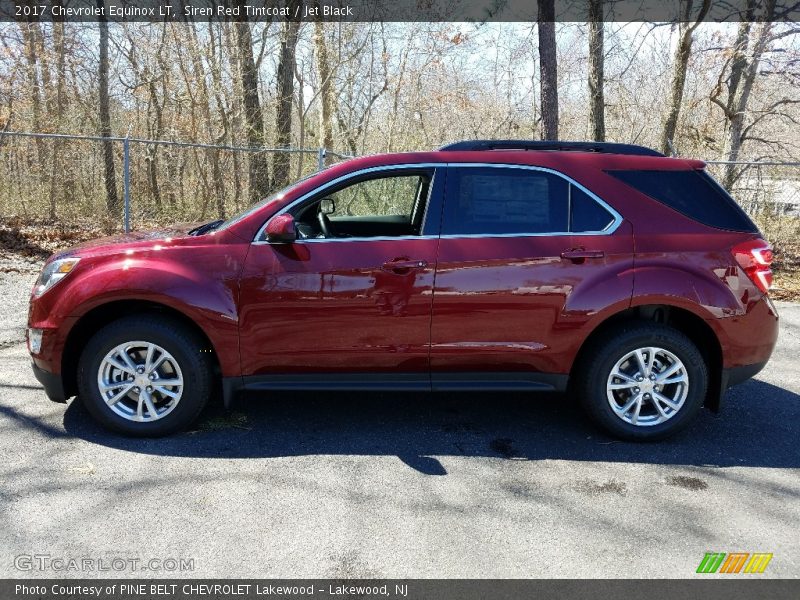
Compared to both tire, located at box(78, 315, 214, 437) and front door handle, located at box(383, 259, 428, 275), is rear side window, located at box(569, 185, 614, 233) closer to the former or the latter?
front door handle, located at box(383, 259, 428, 275)

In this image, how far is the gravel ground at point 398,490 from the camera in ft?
9.13

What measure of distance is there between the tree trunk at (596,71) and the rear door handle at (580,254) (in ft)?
31.5

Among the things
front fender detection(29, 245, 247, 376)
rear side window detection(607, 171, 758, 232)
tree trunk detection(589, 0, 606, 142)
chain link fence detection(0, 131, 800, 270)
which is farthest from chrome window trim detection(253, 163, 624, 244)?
tree trunk detection(589, 0, 606, 142)

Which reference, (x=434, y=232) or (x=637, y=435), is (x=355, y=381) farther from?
(x=637, y=435)

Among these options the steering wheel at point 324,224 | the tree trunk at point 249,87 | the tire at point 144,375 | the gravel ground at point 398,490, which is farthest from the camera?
the tree trunk at point 249,87

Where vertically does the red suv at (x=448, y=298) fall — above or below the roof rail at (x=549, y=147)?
below

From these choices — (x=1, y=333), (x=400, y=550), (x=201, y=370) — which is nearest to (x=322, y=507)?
(x=400, y=550)

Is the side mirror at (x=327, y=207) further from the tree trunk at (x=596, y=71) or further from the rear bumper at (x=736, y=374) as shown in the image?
the tree trunk at (x=596, y=71)

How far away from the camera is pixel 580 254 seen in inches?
150

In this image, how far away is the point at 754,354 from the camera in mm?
3986

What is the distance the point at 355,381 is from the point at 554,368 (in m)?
1.26

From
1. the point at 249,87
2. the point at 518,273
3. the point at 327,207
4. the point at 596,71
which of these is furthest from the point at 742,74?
the point at 518,273

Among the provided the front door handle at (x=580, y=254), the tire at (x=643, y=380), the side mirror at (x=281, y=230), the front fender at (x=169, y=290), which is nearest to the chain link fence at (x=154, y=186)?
the front fender at (x=169, y=290)

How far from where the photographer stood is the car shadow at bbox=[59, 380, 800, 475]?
151 inches
